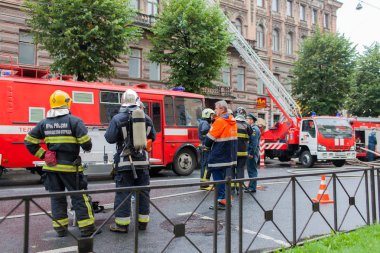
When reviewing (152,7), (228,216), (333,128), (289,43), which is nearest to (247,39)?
(289,43)

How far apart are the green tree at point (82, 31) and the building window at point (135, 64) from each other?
28.4ft

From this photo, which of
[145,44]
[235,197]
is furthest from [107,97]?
[145,44]

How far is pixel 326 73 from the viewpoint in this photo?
26.3 meters

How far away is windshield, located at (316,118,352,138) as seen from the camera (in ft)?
57.3

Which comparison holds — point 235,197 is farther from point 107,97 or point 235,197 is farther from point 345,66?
point 345,66

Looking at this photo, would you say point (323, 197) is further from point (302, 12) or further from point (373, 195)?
point (302, 12)

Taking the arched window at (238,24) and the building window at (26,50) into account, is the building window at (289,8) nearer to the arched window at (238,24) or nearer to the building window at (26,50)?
the arched window at (238,24)

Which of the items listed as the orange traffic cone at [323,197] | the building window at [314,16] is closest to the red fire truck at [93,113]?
the orange traffic cone at [323,197]

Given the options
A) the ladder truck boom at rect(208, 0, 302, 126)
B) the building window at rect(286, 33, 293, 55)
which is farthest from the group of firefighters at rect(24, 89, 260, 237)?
the building window at rect(286, 33, 293, 55)

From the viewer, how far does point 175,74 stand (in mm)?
19219

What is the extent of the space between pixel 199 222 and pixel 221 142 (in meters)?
2.88

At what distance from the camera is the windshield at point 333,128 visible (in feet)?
57.3

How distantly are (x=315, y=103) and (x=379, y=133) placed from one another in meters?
4.39

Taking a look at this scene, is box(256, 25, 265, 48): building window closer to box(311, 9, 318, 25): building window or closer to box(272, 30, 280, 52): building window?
box(272, 30, 280, 52): building window
